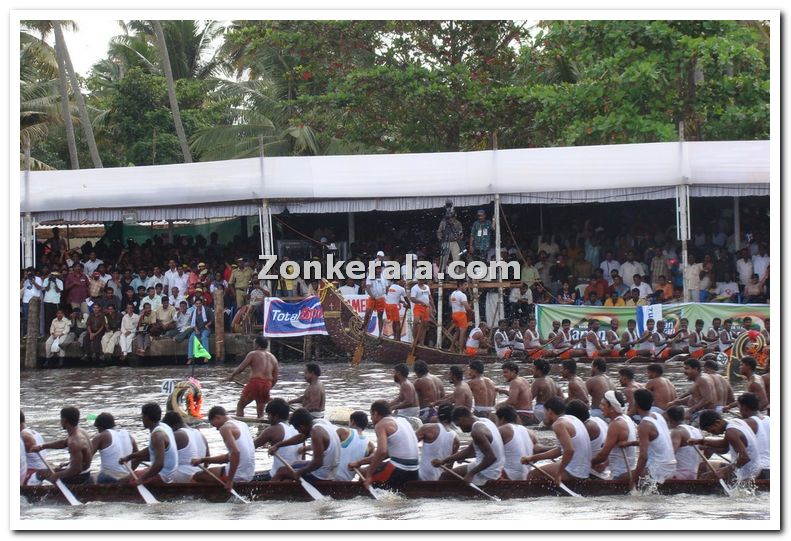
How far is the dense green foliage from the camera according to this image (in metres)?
23.9

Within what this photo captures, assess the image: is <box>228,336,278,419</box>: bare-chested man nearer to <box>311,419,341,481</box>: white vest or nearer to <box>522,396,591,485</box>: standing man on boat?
<box>311,419,341,481</box>: white vest

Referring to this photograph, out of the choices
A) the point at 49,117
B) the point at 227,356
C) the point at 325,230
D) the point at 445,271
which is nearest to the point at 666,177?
the point at 445,271

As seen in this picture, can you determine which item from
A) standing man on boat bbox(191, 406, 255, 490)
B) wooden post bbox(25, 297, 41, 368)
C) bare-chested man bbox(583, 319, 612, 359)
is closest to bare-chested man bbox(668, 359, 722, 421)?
standing man on boat bbox(191, 406, 255, 490)

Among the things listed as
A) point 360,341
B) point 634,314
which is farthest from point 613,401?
point 360,341

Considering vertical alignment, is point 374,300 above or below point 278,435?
above

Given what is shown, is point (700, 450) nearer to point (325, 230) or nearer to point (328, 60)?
point (325, 230)

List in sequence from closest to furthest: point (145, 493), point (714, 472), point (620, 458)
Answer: point (714, 472) < point (620, 458) < point (145, 493)

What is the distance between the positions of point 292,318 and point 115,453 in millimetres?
10006

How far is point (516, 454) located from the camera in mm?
11938

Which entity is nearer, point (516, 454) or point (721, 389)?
point (516, 454)

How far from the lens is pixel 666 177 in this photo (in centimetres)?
2198

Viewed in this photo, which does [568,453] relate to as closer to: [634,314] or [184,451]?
[184,451]

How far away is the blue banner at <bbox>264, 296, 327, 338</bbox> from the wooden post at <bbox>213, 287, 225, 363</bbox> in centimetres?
84

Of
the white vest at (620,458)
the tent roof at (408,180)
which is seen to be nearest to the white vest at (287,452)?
the white vest at (620,458)
